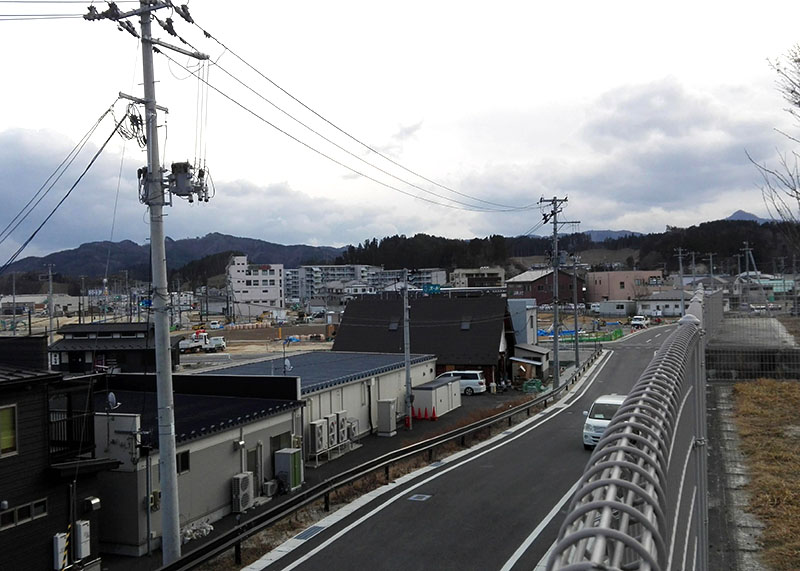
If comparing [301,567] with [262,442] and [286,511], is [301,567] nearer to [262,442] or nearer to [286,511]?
[286,511]

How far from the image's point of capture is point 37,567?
9.27 metres

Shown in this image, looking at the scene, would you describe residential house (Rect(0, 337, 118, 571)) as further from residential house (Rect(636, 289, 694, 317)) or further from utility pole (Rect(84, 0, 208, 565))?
residential house (Rect(636, 289, 694, 317))

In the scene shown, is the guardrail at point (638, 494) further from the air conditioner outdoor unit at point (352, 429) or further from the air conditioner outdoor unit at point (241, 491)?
the air conditioner outdoor unit at point (352, 429)

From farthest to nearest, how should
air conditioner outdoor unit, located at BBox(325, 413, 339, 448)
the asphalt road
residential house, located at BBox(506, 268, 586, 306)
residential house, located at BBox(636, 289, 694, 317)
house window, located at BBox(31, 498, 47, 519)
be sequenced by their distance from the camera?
residential house, located at BBox(506, 268, 586, 306) < residential house, located at BBox(636, 289, 694, 317) < air conditioner outdoor unit, located at BBox(325, 413, 339, 448) < house window, located at BBox(31, 498, 47, 519) < the asphalt road

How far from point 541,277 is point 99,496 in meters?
75.8

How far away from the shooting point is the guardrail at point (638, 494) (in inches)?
57.3

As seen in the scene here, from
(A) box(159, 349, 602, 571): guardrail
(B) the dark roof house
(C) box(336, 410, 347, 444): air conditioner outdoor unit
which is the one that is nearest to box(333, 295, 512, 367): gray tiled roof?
(B) the dark roof house

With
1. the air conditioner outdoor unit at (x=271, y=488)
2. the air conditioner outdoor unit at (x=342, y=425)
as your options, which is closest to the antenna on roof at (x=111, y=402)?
the air conditioner outdoor unit at (x=271, y=488)

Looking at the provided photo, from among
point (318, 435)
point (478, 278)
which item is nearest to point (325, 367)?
point (318, 435)

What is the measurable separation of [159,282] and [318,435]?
9601mm

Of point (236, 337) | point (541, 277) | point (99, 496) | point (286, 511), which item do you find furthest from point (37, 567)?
point (541, 277)

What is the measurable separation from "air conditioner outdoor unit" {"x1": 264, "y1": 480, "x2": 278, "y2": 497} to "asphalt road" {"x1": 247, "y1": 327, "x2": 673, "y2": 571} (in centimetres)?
325

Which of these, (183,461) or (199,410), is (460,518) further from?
(199,410)

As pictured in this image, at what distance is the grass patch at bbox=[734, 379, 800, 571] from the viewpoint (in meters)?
7.07
